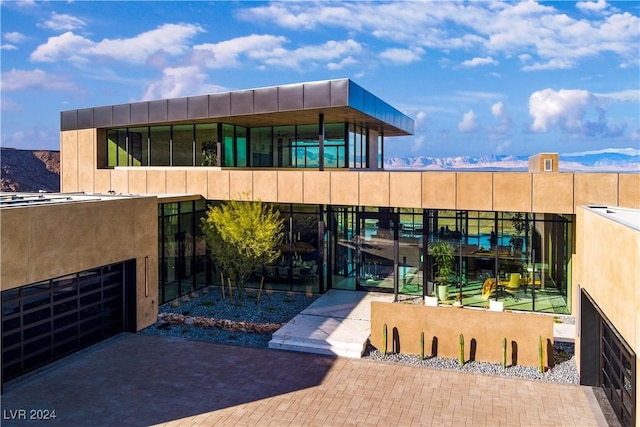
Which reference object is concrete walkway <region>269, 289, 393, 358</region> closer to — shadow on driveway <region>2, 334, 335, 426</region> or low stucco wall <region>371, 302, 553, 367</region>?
shadow on driveway <region>2, 334, 335, 426</region>

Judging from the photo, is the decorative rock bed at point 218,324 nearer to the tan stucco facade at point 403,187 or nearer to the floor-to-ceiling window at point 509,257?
the tan stucco facade at point 403,187

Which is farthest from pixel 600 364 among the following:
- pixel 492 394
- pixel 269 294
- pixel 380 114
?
pixel 380 114

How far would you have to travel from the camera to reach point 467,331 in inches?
556

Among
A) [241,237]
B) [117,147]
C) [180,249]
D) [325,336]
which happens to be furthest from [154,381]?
[117,147]

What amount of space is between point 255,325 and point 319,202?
5.60m

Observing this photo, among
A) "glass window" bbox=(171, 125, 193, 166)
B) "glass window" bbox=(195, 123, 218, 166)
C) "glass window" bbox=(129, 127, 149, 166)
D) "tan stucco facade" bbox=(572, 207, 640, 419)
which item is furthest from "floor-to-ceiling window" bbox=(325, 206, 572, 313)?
"glass window" bbox=(129, 127, 149, 166)

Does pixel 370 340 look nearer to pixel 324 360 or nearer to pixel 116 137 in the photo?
pixel 324 360

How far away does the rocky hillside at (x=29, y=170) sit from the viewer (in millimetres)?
72250

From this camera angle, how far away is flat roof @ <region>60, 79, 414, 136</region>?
19891 mm

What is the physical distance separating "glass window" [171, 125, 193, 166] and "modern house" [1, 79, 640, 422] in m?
0.06

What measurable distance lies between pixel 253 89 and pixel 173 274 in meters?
8.30

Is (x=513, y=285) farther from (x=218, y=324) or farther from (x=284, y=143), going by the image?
(x=284, y=143)

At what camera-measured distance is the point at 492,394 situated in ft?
39.6

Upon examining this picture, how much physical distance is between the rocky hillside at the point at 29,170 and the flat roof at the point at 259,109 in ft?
180
